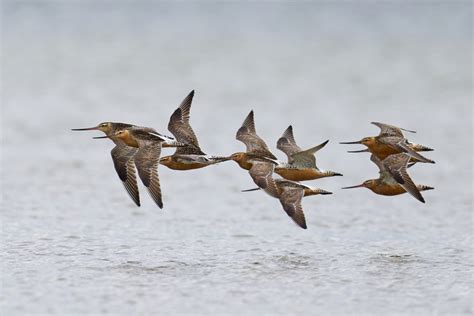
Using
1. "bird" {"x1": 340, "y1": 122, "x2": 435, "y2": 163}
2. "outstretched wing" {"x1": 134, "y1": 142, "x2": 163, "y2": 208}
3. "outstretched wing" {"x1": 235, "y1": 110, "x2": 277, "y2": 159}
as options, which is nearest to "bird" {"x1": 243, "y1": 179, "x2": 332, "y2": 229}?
"outstretched wing" {"x1": 235, "y1": 110, "x2": 277, "y2": 159}

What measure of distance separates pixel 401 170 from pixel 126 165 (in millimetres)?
2773

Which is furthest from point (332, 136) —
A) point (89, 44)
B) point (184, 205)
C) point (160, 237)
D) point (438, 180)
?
point (89, 44)

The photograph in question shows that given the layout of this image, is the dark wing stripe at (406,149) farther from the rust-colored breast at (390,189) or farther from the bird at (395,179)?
the rust-colored breast at (390,189)

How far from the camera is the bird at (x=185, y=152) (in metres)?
12.5

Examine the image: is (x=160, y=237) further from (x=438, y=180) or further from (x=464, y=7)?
Answer: (x=464, y=7)

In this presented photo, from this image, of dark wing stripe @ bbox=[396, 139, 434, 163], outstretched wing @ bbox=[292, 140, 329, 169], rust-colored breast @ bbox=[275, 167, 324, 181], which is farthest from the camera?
outstretched wing @ bbox=[292, 140, 329, 169]

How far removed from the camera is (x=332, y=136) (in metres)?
22.7

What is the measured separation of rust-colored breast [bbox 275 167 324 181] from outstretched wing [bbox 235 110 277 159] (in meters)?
0.24

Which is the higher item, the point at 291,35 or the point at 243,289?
the point at 291,35

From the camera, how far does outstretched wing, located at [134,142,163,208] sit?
12.3 m

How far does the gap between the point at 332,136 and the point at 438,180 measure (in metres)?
4.83

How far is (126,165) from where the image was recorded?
12.9m

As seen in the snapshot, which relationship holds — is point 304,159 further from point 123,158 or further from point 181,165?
point 123,158

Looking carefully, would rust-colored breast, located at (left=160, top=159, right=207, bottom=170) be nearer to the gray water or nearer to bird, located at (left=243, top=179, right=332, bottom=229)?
bird, located at (left=243, top=179, right=332, bottom=229)
